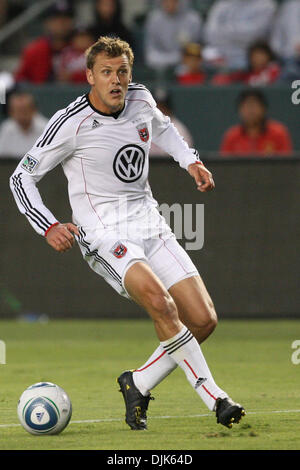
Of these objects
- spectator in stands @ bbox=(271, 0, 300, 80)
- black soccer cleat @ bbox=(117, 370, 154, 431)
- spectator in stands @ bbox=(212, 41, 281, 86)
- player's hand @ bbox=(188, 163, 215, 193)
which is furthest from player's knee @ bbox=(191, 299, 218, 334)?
spectator in stands @ bbox=(271, 0, 300, 80)

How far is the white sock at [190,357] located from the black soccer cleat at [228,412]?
16 centimetres

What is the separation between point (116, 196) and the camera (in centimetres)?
704

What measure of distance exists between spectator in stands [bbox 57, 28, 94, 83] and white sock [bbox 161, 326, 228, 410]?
966 cm

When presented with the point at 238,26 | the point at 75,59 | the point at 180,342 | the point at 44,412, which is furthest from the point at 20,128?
the point at 44,412

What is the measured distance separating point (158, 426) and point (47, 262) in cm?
621

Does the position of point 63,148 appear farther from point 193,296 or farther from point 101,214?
point 193,296

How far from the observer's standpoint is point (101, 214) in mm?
7004

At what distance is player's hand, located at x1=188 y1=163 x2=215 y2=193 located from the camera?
23.1 feet

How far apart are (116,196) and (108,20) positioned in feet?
31.0

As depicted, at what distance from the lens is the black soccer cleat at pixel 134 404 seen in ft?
22.1

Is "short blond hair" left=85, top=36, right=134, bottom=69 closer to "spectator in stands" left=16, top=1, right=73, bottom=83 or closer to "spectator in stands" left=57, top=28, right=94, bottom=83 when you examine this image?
"spectator in stands" left=57, top=28, right=94, bottom=83

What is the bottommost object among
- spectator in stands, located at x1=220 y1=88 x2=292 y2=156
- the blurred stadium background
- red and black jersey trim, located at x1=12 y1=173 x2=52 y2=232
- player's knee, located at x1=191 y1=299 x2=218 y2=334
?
player's knee, located at x1=191 y1=299 x2=218 y2=334
